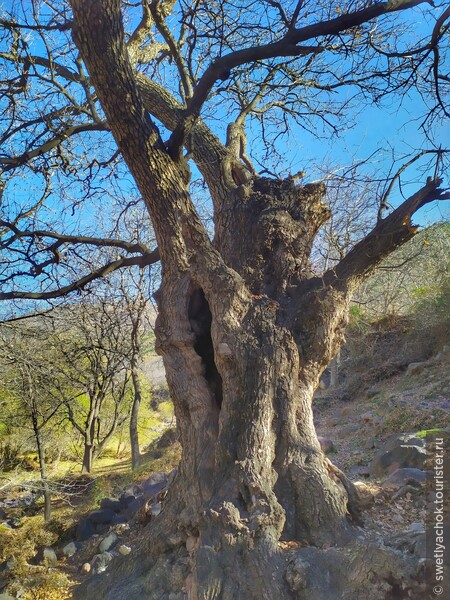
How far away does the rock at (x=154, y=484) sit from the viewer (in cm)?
740

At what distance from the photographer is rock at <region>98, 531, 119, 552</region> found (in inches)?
215

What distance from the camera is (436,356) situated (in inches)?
484

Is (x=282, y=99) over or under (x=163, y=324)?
over

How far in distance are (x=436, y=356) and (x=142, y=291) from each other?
26.3 feet

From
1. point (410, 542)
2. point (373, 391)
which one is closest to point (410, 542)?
point (410, 542)

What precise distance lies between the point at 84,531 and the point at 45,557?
3.18 feet

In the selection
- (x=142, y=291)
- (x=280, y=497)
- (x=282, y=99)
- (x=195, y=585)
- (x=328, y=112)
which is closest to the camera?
(x=195, y=585)

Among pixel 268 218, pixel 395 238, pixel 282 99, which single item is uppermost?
pixel 282 99

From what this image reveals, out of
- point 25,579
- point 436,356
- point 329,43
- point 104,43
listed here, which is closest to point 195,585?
point 25,579

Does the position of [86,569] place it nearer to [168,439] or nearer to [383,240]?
[383,240]

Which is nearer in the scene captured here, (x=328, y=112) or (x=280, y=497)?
(x=280, y=497)

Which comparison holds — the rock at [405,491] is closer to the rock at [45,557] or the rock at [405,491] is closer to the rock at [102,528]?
the rock at [102,528]

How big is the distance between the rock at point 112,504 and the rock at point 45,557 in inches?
47.4

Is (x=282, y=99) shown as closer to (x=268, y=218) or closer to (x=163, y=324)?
(x=268, y=218)
